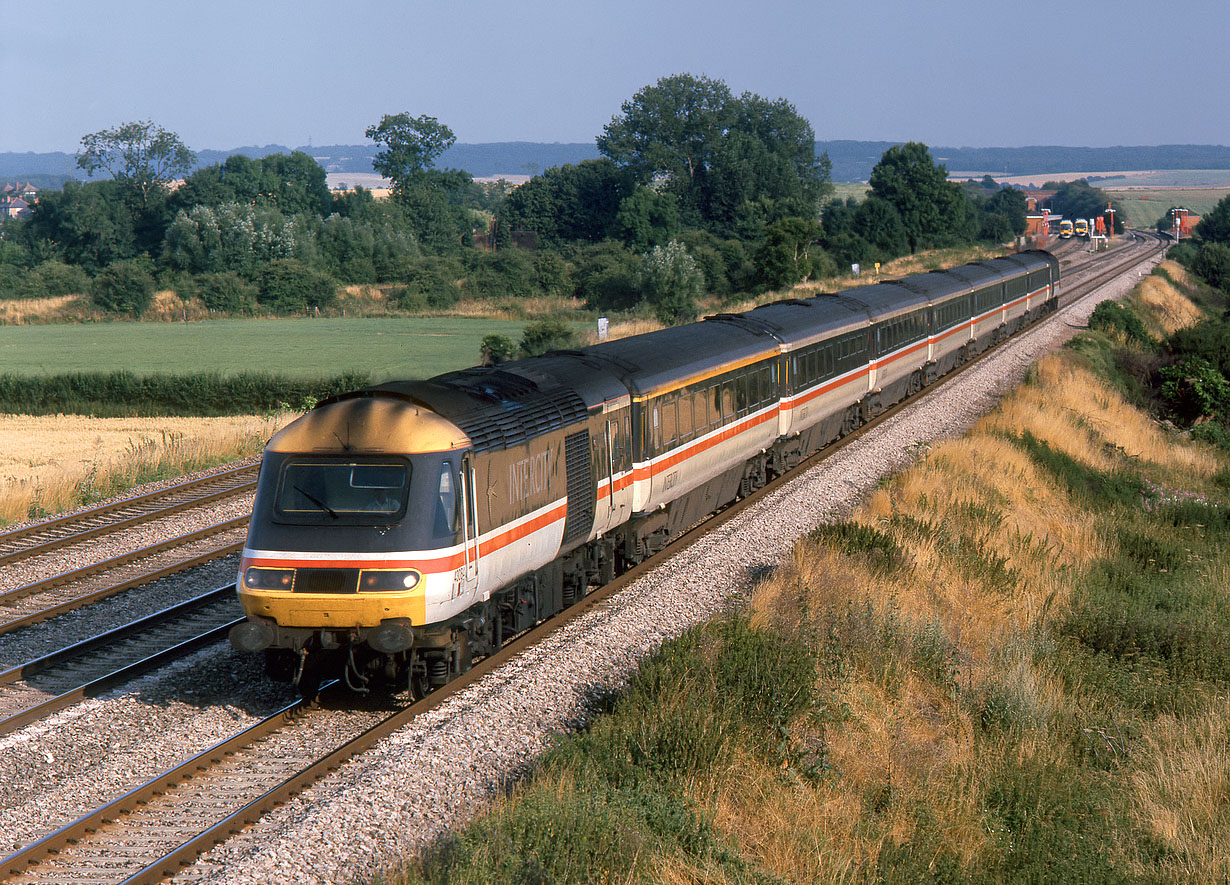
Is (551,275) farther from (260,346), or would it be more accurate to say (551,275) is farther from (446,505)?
(446,505)

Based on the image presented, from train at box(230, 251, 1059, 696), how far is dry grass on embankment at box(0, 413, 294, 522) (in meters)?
11.6

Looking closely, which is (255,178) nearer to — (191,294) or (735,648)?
(191,294)

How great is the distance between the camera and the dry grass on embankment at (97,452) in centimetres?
2280

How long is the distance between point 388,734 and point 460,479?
237 centimetres

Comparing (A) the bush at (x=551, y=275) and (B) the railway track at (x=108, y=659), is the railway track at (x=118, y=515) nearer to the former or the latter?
(B) the railway track at (x=108, y=659)

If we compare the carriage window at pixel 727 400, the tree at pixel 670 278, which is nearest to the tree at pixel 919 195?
the tree at pixel 670 278

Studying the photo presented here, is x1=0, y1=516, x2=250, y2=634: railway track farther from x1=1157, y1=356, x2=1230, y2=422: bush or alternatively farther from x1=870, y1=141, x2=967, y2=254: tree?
x1=870, y1=141, x2=967, y2=254: tree

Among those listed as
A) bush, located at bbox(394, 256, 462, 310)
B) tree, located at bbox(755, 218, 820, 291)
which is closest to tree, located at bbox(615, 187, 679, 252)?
bush, located at bbox(394, 256, 462, 310)

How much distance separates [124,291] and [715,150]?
67480mm

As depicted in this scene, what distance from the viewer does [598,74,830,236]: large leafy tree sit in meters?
127

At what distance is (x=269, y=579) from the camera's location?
428 inches

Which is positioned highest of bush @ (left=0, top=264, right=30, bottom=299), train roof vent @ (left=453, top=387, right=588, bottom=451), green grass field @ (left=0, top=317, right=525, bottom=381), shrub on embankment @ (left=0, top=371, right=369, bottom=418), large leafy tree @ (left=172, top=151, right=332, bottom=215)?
large leafy tree @ (left=172, top=151, right=332, bottom=215)

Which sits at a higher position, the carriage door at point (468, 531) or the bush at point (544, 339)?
the carriage door at point (468, 531)

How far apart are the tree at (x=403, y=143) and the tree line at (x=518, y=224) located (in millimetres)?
225
